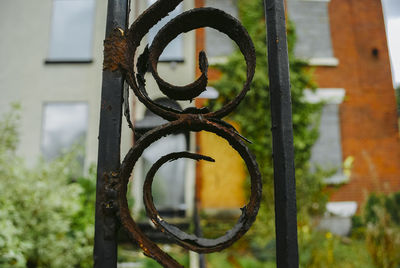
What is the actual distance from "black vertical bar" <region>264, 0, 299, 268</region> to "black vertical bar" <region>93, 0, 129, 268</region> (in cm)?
38

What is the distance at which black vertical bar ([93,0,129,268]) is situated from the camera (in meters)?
0.69

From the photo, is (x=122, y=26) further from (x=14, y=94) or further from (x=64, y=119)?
(x=14, y=94)

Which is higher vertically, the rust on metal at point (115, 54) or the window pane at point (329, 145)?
the window pane at point (329, 145)

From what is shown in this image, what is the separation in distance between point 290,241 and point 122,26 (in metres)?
0.65

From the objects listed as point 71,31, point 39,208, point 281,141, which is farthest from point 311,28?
point 281,141

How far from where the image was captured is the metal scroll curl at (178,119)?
68cm

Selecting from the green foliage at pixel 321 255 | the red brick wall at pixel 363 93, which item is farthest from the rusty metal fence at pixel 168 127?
the red brick wall at pixel 363 93

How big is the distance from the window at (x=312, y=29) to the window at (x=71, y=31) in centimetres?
563

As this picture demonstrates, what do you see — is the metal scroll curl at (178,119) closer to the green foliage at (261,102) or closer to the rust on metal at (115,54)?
the rust on metal at (115,54)

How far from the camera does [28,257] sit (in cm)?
312

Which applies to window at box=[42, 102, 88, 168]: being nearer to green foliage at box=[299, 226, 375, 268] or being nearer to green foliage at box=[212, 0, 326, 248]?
green foliage at box=[212, 0, 326, 248]

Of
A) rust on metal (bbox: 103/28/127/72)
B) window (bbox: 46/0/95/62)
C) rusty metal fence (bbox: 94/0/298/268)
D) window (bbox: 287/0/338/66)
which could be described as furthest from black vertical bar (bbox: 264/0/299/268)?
window (bbox: 46/0/95/62)

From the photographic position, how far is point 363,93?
25.8 ft

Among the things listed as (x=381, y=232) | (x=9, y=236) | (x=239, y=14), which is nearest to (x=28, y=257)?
(x=9, y=236)
